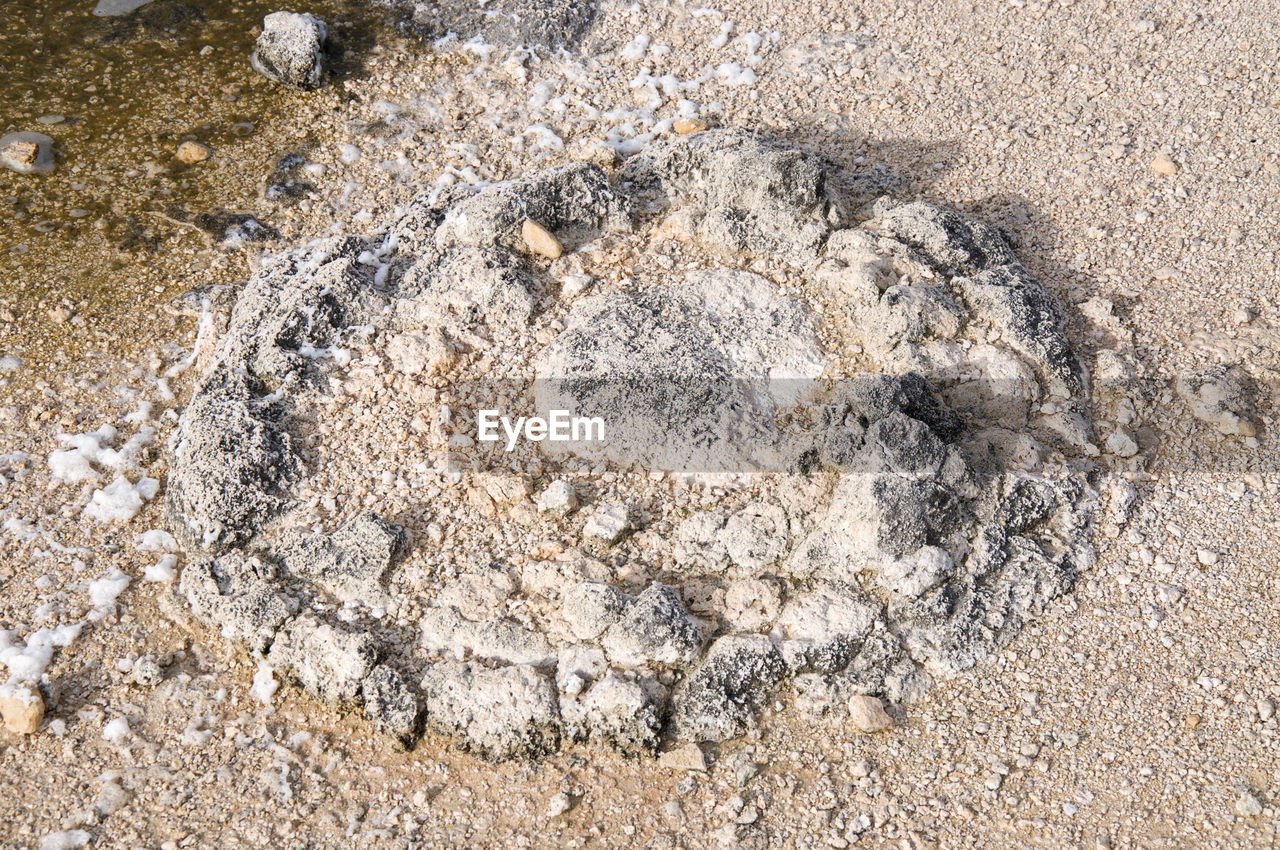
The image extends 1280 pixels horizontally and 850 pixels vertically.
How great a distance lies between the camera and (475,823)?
2.42 meters

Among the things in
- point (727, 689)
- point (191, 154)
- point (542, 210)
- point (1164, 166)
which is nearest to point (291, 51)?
point (191, 154)

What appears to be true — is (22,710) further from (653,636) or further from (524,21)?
(524,21)

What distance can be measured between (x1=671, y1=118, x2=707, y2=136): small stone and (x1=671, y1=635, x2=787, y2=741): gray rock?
217 centimetres

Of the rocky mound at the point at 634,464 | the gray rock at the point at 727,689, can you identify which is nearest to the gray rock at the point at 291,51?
the rocky mound at the point at 634,464

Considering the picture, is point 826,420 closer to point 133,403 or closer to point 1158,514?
point 1158,514

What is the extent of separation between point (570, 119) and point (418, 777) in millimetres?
2614

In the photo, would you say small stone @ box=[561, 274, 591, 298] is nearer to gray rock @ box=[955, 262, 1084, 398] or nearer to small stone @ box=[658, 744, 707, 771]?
gray rock @ box=[955, 262, 1084, 398]

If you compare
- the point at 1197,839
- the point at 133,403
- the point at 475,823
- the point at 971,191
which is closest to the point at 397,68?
the point at 133,403

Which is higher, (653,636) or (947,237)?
(947,237)

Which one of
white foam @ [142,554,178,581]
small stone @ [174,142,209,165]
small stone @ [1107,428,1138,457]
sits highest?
small stone @ [1107,428,1138,457]

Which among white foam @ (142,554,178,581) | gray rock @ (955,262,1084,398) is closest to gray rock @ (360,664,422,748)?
white foam @ (142,554,178,581)

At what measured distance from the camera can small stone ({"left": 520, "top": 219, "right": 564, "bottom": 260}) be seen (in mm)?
3404

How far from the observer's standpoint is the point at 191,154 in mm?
4004
